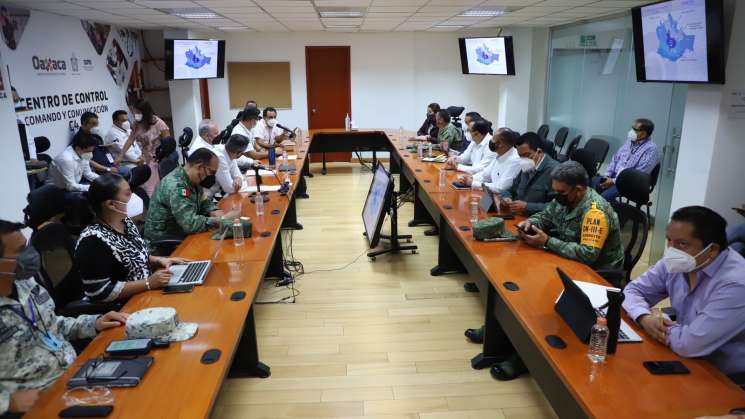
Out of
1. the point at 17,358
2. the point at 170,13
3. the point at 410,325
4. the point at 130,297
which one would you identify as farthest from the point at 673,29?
the point at 170,13

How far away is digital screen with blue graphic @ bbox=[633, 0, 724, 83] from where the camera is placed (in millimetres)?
3436

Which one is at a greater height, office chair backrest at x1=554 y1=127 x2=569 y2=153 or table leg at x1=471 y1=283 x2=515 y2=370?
office chair backrest at x1=554 y1=127 x2=569 y2=153

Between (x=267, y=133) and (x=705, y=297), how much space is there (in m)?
6.45

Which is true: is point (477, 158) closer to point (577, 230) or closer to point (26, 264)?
point (577, 230)

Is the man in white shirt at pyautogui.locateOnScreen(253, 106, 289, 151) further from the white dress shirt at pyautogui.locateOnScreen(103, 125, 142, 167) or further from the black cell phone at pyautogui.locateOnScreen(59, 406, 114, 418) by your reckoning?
the black cell phone at pyautogui.locateOnScreen(59, 406, 114, 418)

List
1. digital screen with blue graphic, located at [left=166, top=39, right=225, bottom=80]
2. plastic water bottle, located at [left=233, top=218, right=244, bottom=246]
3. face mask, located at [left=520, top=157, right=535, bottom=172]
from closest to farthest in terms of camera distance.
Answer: plastic water bottle, located at [left=233, top=218, right=244, bottom=246]
face mask, located at [left=520, top=157, right=535, bottom=172]
digital screen with blue graphic, located at [left=166, top=39, right=225, bottom=80]

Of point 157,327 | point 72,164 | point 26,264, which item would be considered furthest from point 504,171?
point 72,164

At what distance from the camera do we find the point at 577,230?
2.98m

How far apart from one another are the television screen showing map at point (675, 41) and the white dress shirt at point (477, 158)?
165 cm

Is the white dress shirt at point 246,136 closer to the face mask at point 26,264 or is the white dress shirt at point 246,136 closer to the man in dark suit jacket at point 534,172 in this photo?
the man in dark suit jacket at point 534,172

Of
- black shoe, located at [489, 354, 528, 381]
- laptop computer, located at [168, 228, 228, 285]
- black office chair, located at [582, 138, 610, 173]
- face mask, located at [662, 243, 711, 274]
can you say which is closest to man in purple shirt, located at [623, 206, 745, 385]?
face mask, located at [662, 243, 711, 274]

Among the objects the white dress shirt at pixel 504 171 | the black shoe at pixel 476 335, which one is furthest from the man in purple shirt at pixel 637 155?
the black shoe at pixel 476 335

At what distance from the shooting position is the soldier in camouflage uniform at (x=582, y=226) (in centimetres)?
275

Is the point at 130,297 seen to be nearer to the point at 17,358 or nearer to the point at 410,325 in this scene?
the point at 17,358
